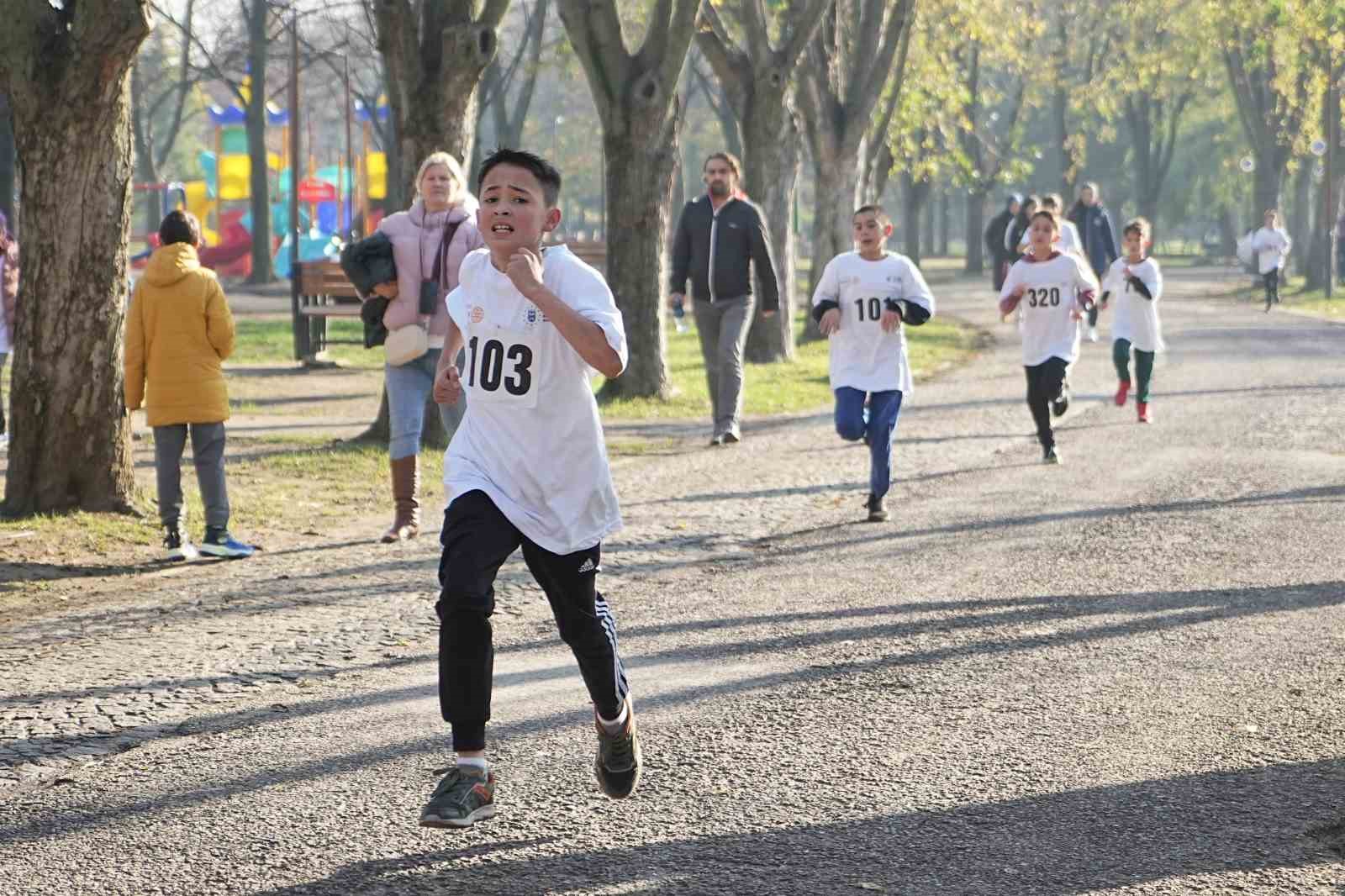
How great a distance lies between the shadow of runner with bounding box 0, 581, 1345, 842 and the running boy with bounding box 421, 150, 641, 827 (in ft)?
2.48

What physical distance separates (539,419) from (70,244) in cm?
572

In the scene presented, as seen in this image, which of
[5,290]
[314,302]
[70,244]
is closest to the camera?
[70,244]

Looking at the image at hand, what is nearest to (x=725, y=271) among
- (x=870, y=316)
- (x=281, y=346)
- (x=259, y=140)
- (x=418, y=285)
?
(x=870, y=316)

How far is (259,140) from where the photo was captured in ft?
132

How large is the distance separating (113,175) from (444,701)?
6.04 meters

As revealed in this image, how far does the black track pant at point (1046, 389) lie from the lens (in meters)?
12.6

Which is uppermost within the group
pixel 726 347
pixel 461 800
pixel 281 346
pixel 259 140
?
pixel 259 140

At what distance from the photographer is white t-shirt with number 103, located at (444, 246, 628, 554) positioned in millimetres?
4750

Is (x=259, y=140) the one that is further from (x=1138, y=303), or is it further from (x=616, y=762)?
(x=616, y=762)

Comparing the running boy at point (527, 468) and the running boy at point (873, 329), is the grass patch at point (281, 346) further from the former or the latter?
the running boy at point (527, 468)

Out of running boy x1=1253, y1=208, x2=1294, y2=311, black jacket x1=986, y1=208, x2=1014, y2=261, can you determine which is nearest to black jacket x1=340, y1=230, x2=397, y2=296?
black jacket x1=986, y1=208, x2=1014, y2=261

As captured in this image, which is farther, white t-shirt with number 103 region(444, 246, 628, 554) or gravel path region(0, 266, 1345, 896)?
white t-shirt with number 103 region(444, 246, 628, 554)

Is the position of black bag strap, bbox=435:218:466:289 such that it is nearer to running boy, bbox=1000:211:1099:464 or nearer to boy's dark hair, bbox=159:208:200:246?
boy's dark hair, bbox=159:208:200:246

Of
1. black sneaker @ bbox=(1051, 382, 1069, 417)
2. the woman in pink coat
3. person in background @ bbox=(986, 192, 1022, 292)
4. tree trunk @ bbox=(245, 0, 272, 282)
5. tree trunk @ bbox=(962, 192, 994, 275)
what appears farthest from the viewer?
tree trunk @ bbox=(962, 192, 994, 275)
